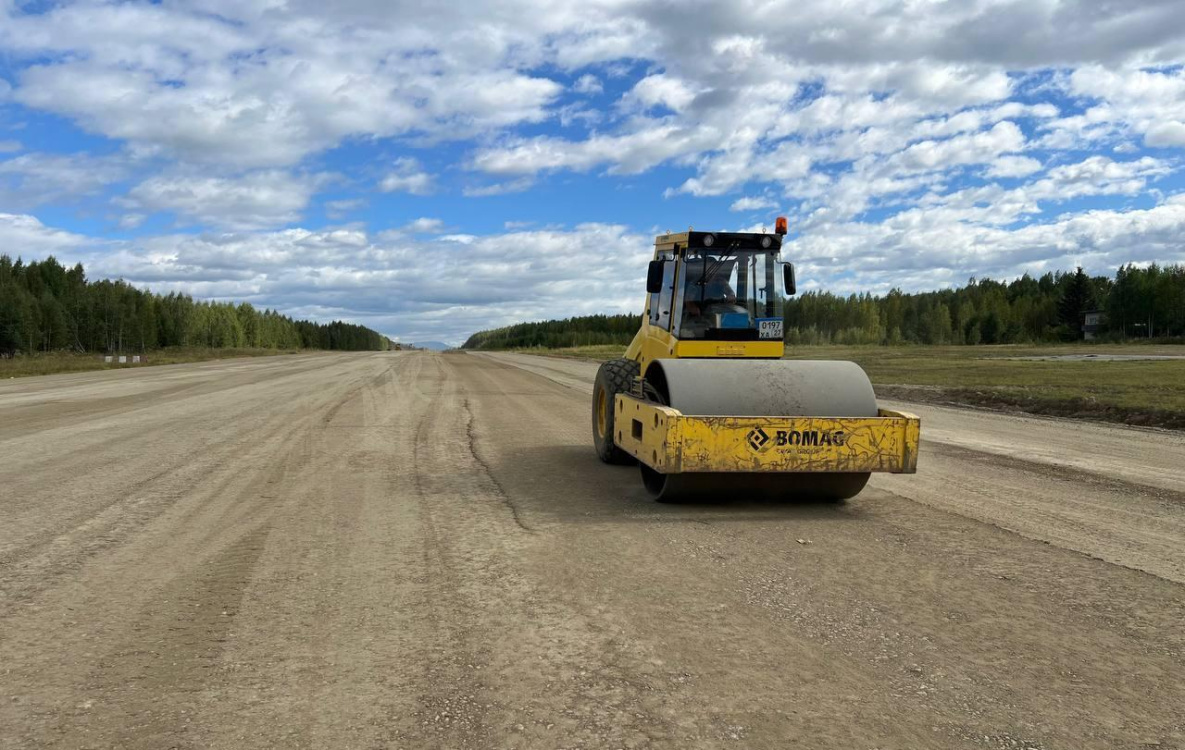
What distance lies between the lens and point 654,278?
8977 millimetres

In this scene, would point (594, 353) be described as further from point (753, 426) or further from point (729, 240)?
point (753, 426)

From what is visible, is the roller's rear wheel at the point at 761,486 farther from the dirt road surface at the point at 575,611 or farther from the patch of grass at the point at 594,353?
the patch of grass at the point at 594,353

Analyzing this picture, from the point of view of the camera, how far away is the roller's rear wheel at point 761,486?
6.80 metres

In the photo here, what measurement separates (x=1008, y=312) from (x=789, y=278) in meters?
109

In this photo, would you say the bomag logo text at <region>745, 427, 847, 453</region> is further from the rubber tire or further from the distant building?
the distant building

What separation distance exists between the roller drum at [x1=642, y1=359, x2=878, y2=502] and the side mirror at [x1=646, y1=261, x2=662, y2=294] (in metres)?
1.94

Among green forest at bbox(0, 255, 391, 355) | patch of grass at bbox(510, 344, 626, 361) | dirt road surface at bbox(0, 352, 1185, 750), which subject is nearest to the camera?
dirt road surface at bbox(0, 352, 1185, 750)

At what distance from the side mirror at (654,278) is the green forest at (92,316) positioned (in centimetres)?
7742

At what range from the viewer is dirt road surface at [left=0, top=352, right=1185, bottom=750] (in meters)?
3.11

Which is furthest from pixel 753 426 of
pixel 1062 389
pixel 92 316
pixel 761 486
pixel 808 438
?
pixel 92 316

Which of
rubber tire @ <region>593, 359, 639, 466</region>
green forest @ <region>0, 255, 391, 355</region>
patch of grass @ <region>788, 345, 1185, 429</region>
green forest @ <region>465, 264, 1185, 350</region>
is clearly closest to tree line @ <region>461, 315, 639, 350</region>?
green forest @ <region>465, 264, 1185, 350</region>

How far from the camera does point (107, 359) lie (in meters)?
48.6

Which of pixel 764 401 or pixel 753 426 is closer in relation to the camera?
pixel 753 426

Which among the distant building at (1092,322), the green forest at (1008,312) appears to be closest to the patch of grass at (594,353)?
the green forest at (1008,312)
